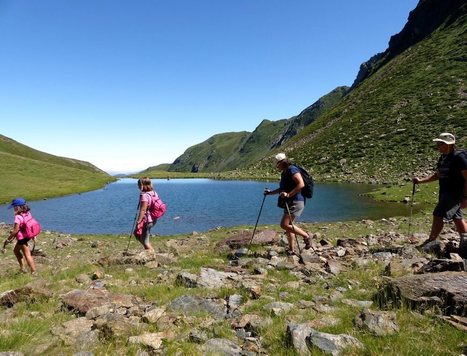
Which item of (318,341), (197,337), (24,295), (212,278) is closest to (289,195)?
(212,278)

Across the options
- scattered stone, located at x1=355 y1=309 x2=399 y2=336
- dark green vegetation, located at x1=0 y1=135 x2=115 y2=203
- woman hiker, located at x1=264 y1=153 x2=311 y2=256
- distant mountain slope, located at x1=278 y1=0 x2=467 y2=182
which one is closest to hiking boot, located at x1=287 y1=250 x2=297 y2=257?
woman hiker, located at x1=264 y1=153 x2=311 y2=256

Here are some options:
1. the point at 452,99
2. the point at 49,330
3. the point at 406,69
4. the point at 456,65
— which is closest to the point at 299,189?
the point at 49,330

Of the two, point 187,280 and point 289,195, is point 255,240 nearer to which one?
point 289,195

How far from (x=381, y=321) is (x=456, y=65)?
111954 millimetres

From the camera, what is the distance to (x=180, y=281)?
1074 centimetres

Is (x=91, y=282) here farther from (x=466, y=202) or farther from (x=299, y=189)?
(x=466, y=202)

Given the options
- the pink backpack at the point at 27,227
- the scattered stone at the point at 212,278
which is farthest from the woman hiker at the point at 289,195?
the pink backpack at the point at 27,227

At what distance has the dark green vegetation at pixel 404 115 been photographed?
7525 centimetres

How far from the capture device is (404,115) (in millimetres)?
92062

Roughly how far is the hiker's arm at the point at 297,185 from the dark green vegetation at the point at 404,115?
5670cm

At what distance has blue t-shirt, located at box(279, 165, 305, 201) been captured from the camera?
1347 centimetres

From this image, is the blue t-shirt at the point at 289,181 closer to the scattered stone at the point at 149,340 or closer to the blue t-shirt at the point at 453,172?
the blue t-shirt at the point at 453,172

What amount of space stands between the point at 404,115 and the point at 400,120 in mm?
2528

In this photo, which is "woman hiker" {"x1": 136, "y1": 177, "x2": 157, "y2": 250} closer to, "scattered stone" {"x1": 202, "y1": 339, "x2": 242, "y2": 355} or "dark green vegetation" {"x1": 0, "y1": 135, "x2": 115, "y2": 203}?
"scattered stone" {"x1": 202, "y1": 339, "x2": 242, "y2": 355}
